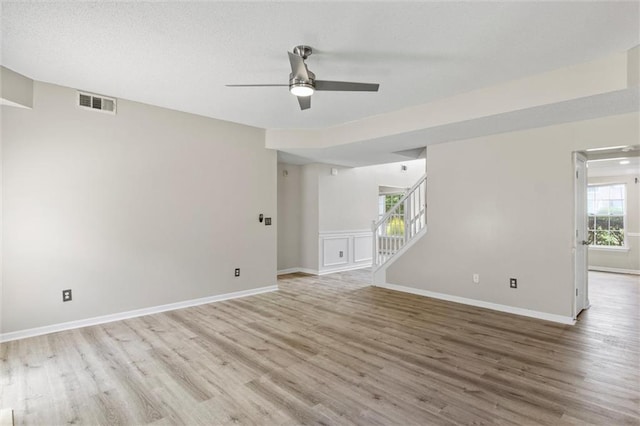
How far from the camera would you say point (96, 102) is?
155 inches

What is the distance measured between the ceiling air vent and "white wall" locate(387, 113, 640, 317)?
4.62 metres

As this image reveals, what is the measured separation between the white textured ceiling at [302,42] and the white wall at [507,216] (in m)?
1.26

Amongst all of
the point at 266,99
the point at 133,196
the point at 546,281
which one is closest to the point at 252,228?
the point at 133,196

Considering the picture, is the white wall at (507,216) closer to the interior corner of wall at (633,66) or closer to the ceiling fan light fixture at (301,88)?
the interior corner of wall at (633,66)

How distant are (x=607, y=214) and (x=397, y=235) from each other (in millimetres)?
5545

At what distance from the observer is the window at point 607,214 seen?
7305 mm

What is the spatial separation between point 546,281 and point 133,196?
5460mm

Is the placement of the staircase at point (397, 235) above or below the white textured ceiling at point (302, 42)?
Result: below

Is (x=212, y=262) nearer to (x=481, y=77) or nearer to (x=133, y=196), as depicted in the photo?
(x=133, y=196)

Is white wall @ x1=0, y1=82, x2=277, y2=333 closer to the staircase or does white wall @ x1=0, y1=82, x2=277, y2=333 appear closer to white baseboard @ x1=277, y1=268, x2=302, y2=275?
white baseboard @ x1=277, y1=268, x2=302, y2=275

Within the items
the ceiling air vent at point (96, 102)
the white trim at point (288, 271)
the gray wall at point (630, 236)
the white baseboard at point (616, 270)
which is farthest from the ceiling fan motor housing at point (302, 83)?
the white baseboard at point (616, 270)

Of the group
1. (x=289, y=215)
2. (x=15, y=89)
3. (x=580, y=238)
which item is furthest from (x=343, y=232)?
(x=15, y=89)

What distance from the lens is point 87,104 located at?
3863 millimetres

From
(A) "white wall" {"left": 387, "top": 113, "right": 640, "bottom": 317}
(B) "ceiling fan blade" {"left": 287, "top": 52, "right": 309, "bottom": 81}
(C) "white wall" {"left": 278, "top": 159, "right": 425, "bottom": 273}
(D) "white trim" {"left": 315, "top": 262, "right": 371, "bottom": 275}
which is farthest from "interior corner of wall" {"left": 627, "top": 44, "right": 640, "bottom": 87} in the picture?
(D) "white trim" {"left": 315, "top": 262, "right": 371, "bottom": 275}
